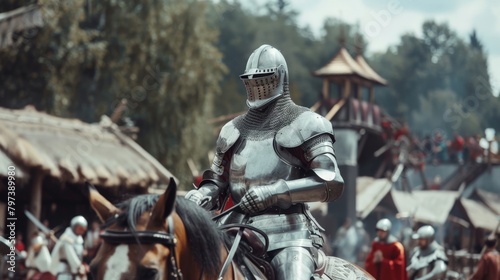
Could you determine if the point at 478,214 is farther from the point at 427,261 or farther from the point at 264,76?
the point at 264,76

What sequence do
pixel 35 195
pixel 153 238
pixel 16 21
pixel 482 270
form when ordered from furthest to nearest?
1. pixel 16 21
2. pixel 35 195
3. pixel 482 270
4. pixel 153 238

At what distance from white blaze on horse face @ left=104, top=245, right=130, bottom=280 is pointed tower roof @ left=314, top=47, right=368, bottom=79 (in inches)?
1287

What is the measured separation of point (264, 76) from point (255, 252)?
46.7 inches

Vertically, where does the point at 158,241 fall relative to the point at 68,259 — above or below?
above

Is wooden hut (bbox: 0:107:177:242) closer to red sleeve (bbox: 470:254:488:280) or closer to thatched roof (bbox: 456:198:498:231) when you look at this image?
red sleeve (bbox: 470:254:488:280)

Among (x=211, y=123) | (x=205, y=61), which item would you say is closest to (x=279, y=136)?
(x=205, y=61)

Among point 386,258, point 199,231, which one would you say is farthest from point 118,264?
point 386,258

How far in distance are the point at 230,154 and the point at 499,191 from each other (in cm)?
4123

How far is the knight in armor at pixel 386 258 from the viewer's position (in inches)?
555

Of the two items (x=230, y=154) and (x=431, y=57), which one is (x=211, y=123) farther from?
(x=431, y=57)

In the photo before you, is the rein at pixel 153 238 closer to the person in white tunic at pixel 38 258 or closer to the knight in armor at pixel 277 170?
the knight in armor at pixel 277 170

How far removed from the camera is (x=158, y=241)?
5.26 meters

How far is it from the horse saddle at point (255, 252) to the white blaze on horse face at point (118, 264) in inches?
49.1

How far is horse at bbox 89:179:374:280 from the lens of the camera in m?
5.12
